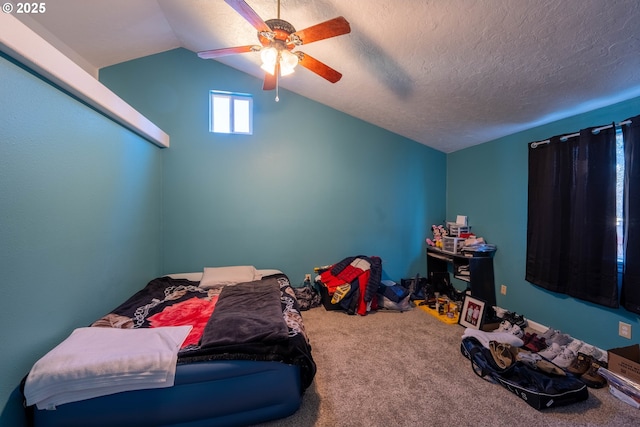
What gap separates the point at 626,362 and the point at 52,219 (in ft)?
13.2

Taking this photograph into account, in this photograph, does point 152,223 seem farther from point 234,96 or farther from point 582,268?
point 582,268

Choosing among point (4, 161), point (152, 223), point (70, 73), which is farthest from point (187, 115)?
point (4, 161)

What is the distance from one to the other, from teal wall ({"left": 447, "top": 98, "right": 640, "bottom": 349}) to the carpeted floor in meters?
0.72

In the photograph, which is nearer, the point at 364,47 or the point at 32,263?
the point at 32,263

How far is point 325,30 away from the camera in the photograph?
1.51 m

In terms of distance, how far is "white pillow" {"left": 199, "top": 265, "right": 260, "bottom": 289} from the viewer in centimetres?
287

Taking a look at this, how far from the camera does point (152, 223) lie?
9.70ft

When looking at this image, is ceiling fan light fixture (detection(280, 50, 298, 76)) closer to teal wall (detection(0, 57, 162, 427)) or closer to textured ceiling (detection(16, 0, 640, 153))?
textured ceiling (detection(16, 0, 640, 153))

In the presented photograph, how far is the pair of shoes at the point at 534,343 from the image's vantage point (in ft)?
7.66

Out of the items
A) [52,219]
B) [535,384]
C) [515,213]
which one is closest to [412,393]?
[535,384]

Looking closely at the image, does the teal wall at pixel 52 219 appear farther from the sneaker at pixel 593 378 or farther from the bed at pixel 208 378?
the sneaker at pixel 593 378

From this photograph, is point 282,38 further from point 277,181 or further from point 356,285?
point 356,285

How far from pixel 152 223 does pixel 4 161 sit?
1778 mm

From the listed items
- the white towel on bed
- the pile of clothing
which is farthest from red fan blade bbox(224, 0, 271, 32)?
the pile of clothing
